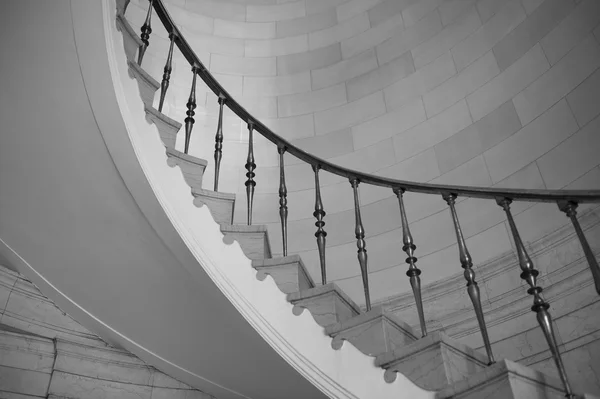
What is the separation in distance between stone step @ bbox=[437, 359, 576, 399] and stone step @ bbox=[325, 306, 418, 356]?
→ 1.29ft

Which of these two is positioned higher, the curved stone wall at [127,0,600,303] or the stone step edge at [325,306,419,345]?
the curved stone wall at [127,0,600,303]

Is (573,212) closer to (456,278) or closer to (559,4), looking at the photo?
(456,278)

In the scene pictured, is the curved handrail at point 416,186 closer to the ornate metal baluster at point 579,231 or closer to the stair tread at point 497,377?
the ornate metal baluster at point 579,231

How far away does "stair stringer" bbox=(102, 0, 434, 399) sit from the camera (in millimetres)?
2154

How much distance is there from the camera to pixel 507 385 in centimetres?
185

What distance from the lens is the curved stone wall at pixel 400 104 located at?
379 centimetres

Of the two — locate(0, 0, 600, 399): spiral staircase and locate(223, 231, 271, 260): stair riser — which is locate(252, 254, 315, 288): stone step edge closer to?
locate(0, 0, 600, 399): spiral staircase

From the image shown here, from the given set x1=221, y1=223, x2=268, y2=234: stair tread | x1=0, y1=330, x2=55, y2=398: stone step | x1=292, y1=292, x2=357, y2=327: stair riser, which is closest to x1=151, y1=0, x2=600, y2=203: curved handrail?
x1=221, y1=223, x2=268, y2=234: stair tread

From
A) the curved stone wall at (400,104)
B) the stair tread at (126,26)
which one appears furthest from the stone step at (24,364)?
the curved stone wall at (400,104)

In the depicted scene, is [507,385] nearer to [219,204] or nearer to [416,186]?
[416,186]

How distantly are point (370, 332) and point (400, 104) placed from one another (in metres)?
2.89

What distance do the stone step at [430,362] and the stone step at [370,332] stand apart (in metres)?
0.09

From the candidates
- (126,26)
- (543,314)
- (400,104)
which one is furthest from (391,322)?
(400,104)

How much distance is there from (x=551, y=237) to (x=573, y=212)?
4.54 ft
